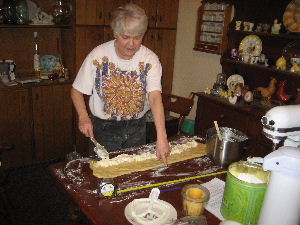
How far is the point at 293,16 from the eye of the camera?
2.95 m

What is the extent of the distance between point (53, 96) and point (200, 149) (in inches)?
85.9

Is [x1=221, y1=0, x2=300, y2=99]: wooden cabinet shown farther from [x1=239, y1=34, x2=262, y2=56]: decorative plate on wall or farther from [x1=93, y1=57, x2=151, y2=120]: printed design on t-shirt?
[x1=93, y1=57, x2=151, y2=120]: printed design on t-shirt

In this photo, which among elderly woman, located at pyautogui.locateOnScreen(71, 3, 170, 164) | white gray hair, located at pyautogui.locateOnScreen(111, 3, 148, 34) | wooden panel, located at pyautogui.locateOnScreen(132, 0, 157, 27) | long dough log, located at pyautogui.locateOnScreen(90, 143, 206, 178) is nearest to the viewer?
long dough log, located at pyautogui.locateOnScreen(90, 143, 206, 178)

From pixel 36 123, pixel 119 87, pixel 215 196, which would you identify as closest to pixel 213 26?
pixel 119 87

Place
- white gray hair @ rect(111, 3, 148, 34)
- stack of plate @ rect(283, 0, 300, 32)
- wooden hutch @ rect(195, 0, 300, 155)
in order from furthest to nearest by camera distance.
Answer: wooden hutch @ rect(195, 0, 300, 155) → stack of plate @ rect(283, 0, 300, 32) → white gray hair @ rect(111, 3, 148, 34)

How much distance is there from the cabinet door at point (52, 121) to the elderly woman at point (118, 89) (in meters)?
1.48

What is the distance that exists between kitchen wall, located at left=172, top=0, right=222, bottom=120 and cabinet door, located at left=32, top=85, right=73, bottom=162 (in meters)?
1.61

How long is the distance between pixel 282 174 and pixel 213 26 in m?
2.95

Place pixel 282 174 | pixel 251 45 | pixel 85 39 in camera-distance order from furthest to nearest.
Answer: pixel 85 39, pixel 251 45, pixel 282 174

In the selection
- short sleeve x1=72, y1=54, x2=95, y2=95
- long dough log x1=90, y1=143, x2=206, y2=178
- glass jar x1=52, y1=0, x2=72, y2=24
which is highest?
glass jar x1=52, y1=0, x2=72, y2=24

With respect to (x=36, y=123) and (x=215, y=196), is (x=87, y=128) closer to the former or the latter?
(x=215, y=196)

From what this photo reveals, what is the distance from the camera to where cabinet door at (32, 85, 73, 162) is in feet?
11.4

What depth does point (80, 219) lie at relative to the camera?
1519mm

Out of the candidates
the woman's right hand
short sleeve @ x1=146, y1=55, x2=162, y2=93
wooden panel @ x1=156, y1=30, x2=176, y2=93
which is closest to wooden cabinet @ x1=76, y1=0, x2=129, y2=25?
wooden panel @ x1=156, y1=30, x2=176, y2=93
